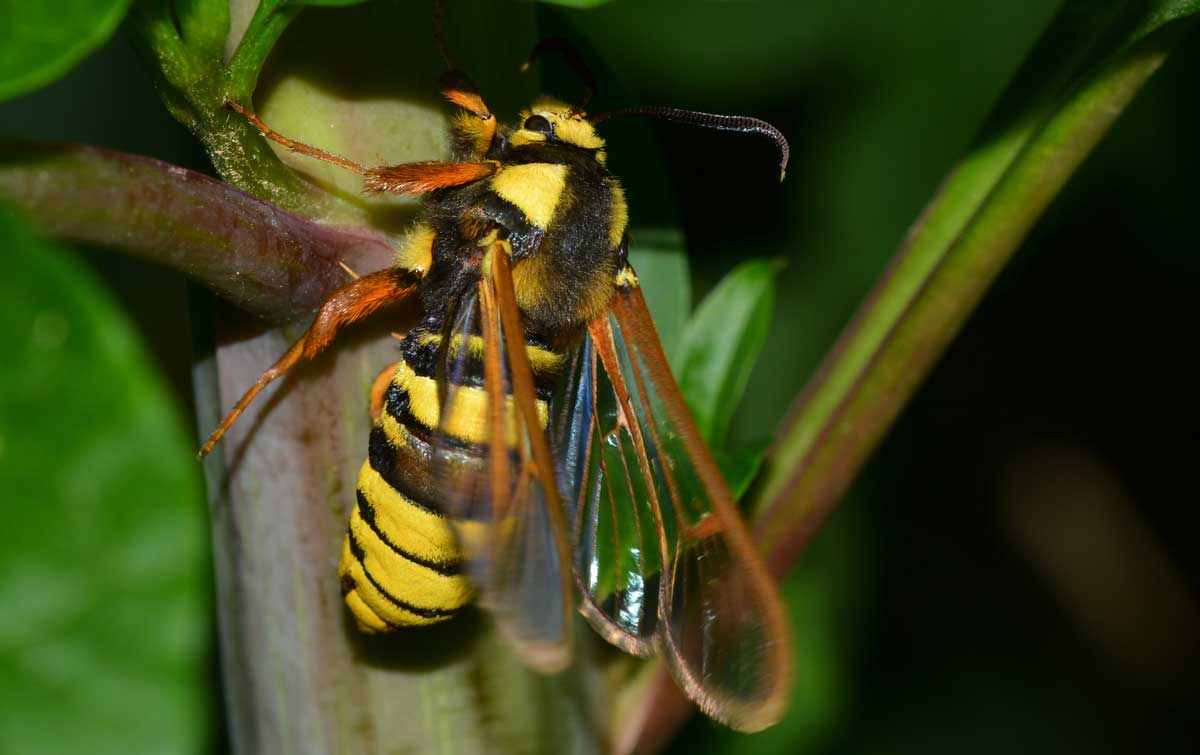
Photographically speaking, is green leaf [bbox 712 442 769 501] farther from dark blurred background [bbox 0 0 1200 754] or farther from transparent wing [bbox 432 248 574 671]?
dark blurred background [bbox 0 0 1200 754]

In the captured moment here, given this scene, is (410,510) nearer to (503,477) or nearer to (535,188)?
(503,477)

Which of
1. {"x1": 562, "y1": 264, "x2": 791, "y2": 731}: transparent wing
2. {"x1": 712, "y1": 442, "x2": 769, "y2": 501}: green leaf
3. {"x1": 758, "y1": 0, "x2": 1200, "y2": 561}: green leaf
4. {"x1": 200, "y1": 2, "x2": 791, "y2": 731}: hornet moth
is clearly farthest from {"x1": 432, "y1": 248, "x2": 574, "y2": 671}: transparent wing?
{"x1": 758, "y1": 0, "x2": 1200, "y2": 561}: green leaf

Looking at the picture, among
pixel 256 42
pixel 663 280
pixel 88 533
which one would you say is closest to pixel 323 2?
pixel 256 42

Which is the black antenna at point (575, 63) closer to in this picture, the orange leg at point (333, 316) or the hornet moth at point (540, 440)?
the hornet moth at point (540, 440)

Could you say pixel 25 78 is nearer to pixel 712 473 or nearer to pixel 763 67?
pixel 712 473

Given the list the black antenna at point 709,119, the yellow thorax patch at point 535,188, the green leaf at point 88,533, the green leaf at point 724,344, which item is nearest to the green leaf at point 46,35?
the green leaf at point 88,533

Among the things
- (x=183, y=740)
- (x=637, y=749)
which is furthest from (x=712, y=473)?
(x=183, y=740)
